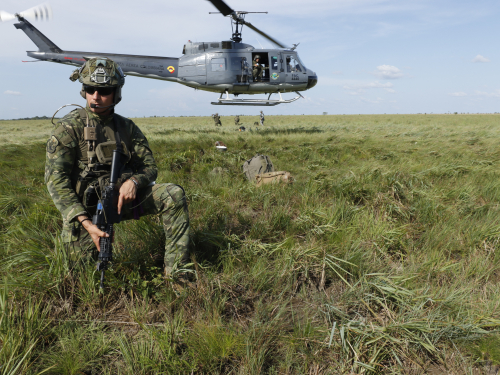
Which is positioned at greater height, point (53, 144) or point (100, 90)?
point (100, 90)

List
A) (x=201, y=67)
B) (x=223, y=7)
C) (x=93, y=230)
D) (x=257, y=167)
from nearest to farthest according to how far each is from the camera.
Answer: (x=93, y=230) < (x=257, y=167) < (x=223, y=7) < (x=201, y=67)

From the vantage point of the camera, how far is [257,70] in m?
14.0

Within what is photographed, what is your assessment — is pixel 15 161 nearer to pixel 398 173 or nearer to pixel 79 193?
pixel 79 193

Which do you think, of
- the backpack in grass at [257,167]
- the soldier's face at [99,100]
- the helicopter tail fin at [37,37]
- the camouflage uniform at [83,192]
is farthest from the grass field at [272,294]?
the helicopter tail fin at [37,37]

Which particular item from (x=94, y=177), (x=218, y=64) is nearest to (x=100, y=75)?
(x=94, y=177)

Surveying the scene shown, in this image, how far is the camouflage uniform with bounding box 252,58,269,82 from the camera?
13.8m

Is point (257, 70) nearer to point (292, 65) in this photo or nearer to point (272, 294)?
point (292, 65)

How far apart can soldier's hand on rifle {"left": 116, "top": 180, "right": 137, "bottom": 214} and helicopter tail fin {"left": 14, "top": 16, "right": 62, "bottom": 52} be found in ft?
53.2

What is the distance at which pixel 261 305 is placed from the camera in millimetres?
2119

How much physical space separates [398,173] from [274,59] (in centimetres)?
1058

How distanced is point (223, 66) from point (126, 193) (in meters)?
12.2

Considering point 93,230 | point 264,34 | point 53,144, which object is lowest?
point 93,230

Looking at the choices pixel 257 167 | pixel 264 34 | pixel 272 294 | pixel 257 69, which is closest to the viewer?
pixel 272 294

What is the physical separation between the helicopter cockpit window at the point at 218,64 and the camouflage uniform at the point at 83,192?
1158cm
